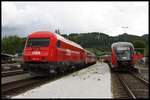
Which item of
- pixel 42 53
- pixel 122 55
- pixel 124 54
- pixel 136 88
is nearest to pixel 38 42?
pixel 42 53

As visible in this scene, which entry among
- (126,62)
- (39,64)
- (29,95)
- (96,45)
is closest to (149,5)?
(29,95)

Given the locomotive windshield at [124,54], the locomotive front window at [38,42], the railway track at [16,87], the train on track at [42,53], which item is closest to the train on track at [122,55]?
the locomotive windshield at [124,54]

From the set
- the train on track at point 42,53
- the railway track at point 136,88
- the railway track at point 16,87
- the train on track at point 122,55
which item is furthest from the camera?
the train on track at point 122,55

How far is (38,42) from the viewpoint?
23.3 meters

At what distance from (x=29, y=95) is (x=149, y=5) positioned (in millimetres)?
7248

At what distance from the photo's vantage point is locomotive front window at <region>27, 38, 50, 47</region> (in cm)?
2295

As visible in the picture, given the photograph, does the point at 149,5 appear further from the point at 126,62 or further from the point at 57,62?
the point at 126,62

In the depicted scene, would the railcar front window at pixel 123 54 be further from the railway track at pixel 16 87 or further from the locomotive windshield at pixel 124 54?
the railway track at pixel 16 87

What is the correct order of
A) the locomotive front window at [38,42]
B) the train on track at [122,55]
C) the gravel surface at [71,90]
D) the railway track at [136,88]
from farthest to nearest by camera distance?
the train on track at [122,55] < the locomotive front window at [38,42] < the railway track at [136,88] < the gravel surface at [71,90]

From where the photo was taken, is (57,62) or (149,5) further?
(57,62)

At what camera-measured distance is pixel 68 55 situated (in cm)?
2803

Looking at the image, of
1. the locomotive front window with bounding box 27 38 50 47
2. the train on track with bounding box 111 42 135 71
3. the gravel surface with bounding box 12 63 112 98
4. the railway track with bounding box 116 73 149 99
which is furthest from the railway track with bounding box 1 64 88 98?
the train on track with bounding box 111 42 135 71

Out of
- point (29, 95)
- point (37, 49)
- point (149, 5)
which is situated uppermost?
point (149, 5)

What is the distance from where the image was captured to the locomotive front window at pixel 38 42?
22953 mm
